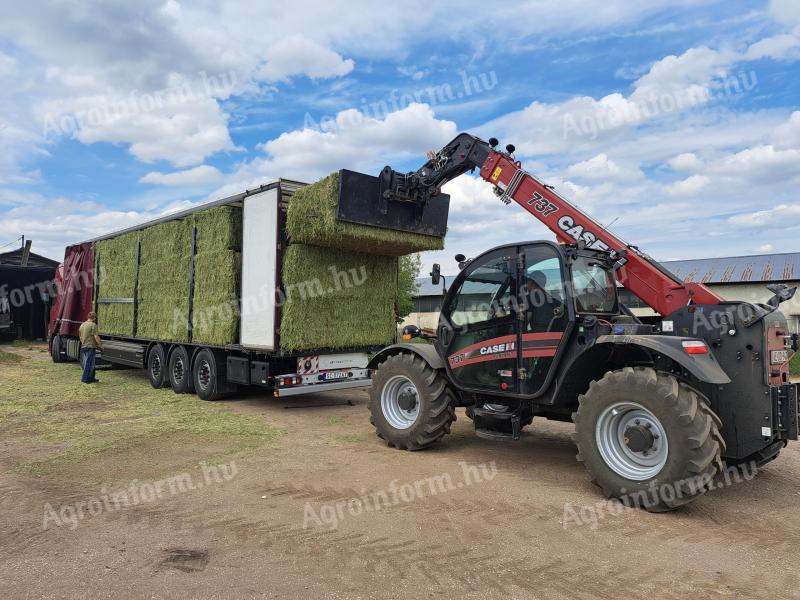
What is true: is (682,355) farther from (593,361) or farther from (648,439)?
(593,361)

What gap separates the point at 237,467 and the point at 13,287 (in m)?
29.2

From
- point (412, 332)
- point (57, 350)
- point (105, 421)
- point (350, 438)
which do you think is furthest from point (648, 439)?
point (57, 350)

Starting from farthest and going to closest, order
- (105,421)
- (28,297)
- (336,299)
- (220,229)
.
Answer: (28,297)
(220,229)
(336,299)
(105,421)

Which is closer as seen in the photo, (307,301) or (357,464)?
(357,464)

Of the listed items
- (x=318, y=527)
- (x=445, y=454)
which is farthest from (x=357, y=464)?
(x=318, y=527)

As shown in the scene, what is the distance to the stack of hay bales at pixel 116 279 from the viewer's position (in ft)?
42.6

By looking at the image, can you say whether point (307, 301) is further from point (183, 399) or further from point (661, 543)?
point (661, 543)

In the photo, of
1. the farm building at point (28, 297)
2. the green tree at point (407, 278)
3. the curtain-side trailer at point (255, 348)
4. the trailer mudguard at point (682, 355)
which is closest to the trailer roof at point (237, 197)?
the curtain-side trailer at point (255, 348)

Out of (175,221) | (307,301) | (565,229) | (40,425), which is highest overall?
(175,221)

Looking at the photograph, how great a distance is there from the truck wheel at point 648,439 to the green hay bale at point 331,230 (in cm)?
423

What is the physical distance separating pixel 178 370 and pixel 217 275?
254 cm

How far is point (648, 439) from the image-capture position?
193 inches

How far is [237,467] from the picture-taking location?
20.3 ft

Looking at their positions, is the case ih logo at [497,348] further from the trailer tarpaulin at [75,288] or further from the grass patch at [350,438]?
the trailer tarpaulin at [75,288]
